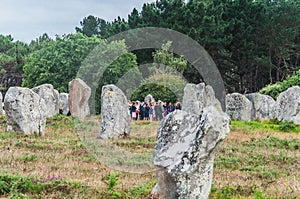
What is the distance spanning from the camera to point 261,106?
31.0 m

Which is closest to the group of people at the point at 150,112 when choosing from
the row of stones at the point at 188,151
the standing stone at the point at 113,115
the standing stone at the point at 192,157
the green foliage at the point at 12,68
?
the standing stone at the point at 113,115

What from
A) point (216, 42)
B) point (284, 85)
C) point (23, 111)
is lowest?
point (23, 111)

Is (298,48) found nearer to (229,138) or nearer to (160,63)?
(160,63)

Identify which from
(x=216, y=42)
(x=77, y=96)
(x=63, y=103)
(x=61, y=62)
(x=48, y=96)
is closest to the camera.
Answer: (x=48, y=96)

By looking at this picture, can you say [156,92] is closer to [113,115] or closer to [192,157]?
[113,115]

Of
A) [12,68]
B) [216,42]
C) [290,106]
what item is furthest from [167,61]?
[12,68]

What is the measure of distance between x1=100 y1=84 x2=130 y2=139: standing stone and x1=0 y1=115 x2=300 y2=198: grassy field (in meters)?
0.69

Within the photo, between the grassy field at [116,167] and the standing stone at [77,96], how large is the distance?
30.1 ft

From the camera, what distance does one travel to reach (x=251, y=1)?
4472 centimetres

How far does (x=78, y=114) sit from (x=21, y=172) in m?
19.1

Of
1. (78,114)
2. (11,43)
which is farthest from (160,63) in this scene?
(11,43)

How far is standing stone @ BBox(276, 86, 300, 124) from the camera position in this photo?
24.2 m

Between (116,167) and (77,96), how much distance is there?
18.3 m

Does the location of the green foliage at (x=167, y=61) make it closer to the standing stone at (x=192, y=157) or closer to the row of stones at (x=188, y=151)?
the row of stones at (x=188, y=151)
